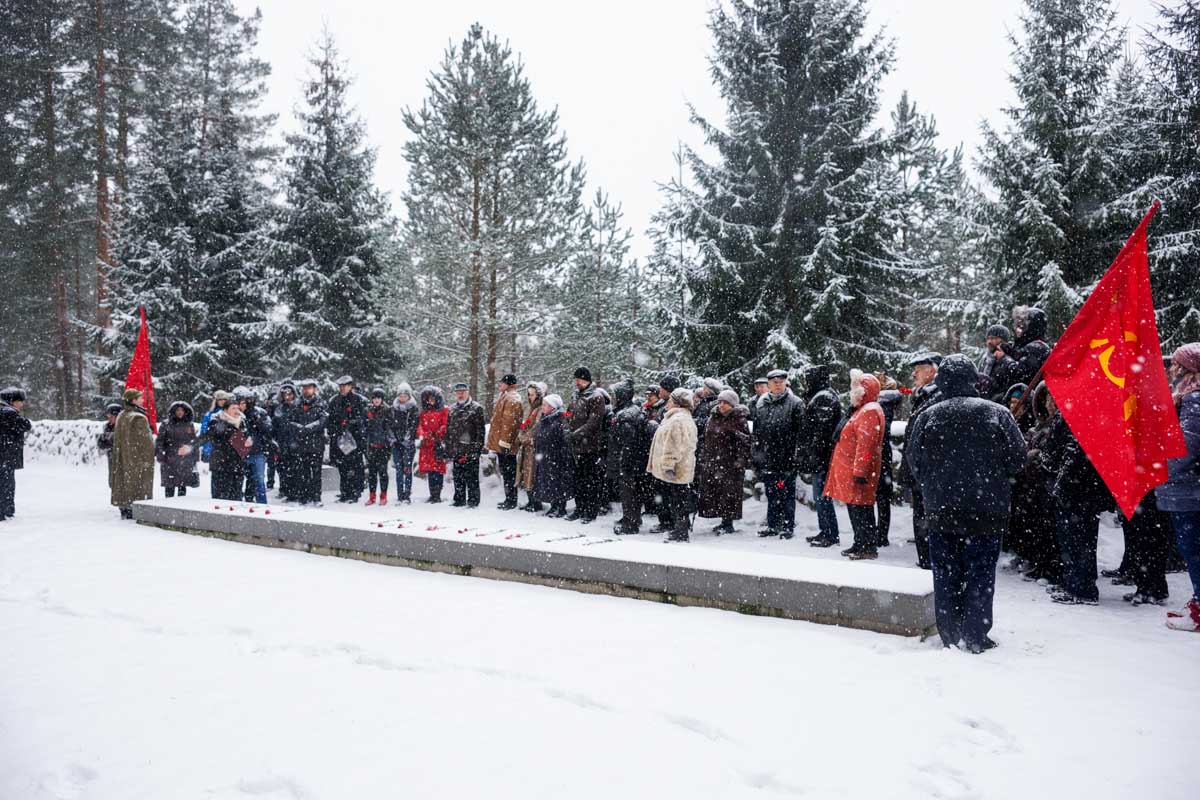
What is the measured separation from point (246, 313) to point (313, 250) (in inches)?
130

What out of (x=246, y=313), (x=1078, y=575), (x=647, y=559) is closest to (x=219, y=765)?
(x=647, y=559)

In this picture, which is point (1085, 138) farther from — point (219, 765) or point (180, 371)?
point (180, 371)

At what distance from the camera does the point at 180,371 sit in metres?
21.8

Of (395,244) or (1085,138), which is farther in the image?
(395,244)

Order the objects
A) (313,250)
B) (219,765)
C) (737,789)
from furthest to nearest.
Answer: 1. (313,250)
2. (219,765)
3. (737,789)

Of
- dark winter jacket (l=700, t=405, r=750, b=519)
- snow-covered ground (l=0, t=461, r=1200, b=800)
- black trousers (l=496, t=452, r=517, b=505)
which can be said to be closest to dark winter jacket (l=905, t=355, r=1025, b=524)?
snow-covered ground (l=0, t=461, r=1200, b=800)

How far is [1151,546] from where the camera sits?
6148mm

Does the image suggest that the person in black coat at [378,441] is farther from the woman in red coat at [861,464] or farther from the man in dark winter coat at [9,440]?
the woman in red coat at [861,464]

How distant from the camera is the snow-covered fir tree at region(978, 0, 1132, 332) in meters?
17.2

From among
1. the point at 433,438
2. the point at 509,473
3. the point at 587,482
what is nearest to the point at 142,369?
the point at 433,438

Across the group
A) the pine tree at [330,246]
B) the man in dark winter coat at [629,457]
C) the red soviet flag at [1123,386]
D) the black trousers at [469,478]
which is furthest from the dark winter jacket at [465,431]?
the pine tree at [330,246]

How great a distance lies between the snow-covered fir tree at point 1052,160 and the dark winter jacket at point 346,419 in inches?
570

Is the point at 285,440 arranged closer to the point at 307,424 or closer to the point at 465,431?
the point at 307,424

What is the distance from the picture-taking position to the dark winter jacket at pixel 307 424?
480 inches
